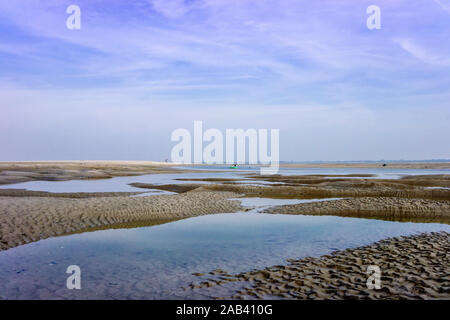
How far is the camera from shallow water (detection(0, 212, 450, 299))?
8977 millimetres

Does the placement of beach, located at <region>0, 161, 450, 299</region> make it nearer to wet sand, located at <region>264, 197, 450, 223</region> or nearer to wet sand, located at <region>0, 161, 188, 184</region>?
wet sand, located at <region>264, 197, 450, 223</region>

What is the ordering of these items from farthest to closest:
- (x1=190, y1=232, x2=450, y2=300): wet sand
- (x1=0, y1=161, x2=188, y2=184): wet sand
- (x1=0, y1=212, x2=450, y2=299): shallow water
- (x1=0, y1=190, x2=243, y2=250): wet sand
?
(x1=0, y1=161, x2=188, y2=184): wet sand
(x1=0, y1=190, x2=243, y2=250): wet sand
(x1=0, y1=212, x2=450, y2=299): shallow water
(x1=190, y1=232, x2=450, y2=300): wet sand

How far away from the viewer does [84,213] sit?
61.7 ft

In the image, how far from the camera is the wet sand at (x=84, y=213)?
14992 millimetres

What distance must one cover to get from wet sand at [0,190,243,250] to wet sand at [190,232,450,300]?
9.40 meters

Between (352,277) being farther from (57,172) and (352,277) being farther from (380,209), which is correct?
(57,172)

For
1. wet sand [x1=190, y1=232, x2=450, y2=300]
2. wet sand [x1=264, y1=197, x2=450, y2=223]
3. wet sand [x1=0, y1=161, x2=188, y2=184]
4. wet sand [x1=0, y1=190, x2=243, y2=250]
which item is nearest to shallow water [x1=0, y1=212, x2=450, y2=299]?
wet sand [x1=190, y1=232, x2=450, y2=300]

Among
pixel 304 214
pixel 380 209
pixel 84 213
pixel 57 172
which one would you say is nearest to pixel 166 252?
pixel 84 213

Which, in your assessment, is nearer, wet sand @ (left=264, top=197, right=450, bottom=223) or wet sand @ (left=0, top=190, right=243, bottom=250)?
wet sand @ (left=0, top=190, right=243, bottom=250)

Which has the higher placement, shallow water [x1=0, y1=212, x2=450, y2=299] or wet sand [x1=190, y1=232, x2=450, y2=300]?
wet sand [x1=190, y1=232, x2=450, y2=300]

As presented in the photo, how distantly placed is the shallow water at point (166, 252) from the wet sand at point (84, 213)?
1.24 meters

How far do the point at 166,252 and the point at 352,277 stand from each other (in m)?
6.53

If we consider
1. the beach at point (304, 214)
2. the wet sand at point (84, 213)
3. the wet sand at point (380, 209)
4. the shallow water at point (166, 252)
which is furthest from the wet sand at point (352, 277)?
the wet sand at point (84, 213)
